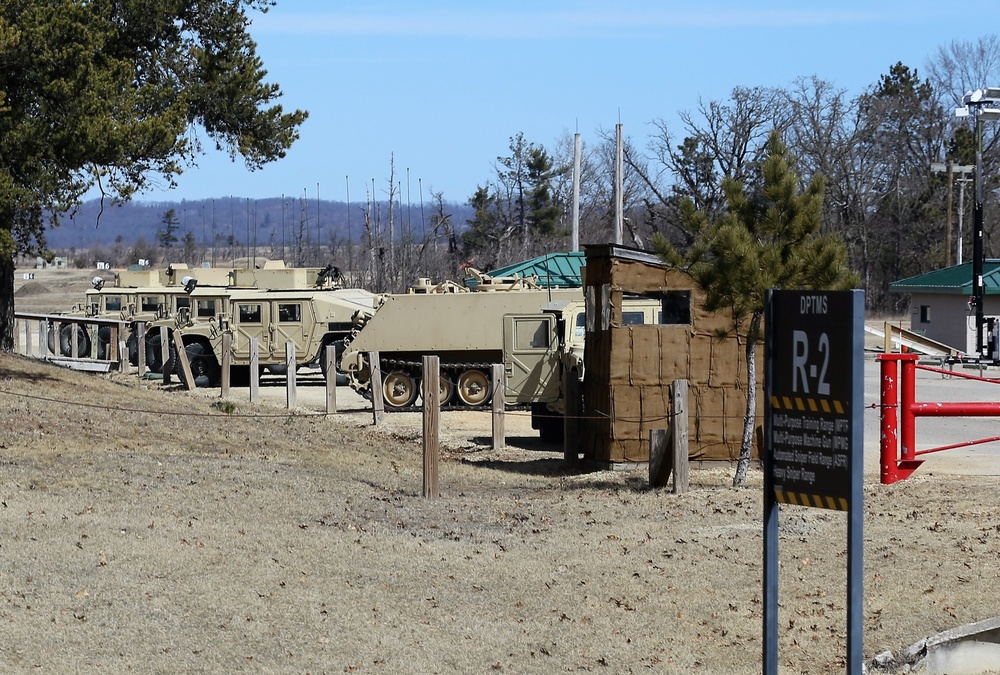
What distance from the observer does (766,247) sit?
13.9 m

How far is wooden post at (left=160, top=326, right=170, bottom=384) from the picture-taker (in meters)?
28.0

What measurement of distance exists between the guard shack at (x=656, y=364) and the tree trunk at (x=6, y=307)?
46.2ft

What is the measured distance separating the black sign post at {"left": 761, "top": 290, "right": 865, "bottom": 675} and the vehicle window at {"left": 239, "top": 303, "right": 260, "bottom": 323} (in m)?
23.0

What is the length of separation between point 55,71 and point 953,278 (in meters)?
30.1

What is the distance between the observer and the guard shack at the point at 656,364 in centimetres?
1566

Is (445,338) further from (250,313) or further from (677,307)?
(677,307)

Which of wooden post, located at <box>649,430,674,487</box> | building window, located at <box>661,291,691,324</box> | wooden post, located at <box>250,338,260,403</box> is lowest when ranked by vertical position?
wooden post, located at <box>649,430,674,487</box>

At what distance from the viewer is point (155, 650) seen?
25.2 feet

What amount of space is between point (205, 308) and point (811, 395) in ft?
82.2

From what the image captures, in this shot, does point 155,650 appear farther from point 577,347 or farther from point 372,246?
point 372,246

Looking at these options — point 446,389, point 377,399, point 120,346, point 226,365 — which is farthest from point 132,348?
point 377,399

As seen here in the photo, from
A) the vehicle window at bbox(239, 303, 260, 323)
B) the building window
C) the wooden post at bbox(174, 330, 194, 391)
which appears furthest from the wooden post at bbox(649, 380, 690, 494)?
the vehicle window at bbox(239, 303, 260, 323)

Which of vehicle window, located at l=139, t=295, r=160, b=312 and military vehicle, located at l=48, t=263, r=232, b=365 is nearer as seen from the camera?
military vehicle, located at l=48, t=263, r=232, b=365

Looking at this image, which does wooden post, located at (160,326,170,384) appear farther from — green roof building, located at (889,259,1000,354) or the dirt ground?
green roof building, located at (889,259,1000,354)
